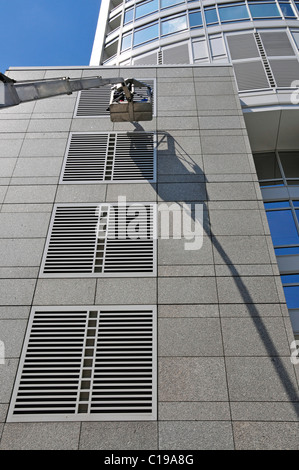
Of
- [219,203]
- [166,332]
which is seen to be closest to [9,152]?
[219,203]

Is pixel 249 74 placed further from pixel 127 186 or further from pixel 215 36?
pixel 127 186

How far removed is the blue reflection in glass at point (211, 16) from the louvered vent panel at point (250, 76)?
16.9 ft

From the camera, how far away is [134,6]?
23719 mm

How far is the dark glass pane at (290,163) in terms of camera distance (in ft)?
46.9

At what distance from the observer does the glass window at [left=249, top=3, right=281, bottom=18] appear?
1936cm

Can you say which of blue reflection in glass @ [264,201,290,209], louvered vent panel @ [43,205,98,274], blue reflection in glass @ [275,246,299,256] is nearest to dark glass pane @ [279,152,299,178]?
blue reflection in glass @ [264,201,290,209]

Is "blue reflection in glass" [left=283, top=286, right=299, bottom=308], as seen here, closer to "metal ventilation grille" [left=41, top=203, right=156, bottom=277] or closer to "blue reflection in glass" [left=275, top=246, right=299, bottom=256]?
"blue reflection in glass" [left=275, top=246, right=299, bottom=256]

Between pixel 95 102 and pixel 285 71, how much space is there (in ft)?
29.1

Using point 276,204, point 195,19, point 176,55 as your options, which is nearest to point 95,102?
point 176,55

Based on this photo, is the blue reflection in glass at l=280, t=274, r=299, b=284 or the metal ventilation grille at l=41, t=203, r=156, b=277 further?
the blue reflection in glass at l=280, t=274, r=299, b=284

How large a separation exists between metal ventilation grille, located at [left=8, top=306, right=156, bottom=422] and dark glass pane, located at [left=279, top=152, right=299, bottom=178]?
937 centimetres

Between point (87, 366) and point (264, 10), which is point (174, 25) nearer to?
point (264, 10)

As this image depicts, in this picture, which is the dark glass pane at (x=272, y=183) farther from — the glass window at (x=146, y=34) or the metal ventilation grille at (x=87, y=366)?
the glass window at (x=146, y=34)

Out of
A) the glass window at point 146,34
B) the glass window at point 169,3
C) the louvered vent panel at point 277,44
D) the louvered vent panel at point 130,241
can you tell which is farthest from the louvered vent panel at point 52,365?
the glass window at point 169,3
